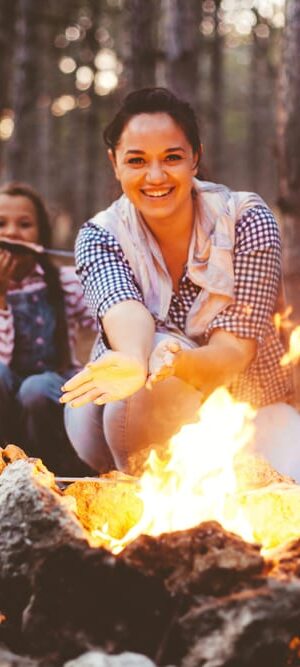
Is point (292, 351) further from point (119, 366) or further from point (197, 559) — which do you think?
point (197, 559)

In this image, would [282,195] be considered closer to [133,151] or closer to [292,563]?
[133,151]

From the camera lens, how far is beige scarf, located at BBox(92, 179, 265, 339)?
355cm

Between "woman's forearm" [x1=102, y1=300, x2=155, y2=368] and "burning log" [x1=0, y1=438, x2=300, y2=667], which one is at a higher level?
"woman's forearm" [x1=102, y1=300, x2=155, y2=368]

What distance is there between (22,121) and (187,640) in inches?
475

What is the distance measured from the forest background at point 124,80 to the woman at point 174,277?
2.24 ft

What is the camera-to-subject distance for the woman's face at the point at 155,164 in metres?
3.43

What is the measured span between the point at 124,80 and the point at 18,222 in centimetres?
449

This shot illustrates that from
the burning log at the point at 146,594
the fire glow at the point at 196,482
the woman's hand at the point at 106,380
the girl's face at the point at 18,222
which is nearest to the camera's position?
the burning log at the point at 146,594

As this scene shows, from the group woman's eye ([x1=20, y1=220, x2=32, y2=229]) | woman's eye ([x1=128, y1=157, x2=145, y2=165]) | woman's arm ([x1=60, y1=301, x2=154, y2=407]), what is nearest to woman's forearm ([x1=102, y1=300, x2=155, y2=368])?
woman's arm ([x1=60, y1=301, x2=154, y2=407])

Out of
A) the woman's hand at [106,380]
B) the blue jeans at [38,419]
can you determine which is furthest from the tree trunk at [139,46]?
the woman's hand at [106,380]

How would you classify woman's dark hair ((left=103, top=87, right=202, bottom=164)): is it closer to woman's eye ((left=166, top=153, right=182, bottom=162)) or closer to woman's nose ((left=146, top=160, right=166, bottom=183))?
woman's eye ((left=166, top=153, right=182, bottom=162))

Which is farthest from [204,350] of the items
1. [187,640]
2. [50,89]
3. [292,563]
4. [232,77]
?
[232,77]

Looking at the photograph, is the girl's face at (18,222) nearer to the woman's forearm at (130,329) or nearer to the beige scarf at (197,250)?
the beige scarf at (197,250)

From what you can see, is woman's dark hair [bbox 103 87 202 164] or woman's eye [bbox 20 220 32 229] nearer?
woman's dark hair [bbox 103 87 202 164]
